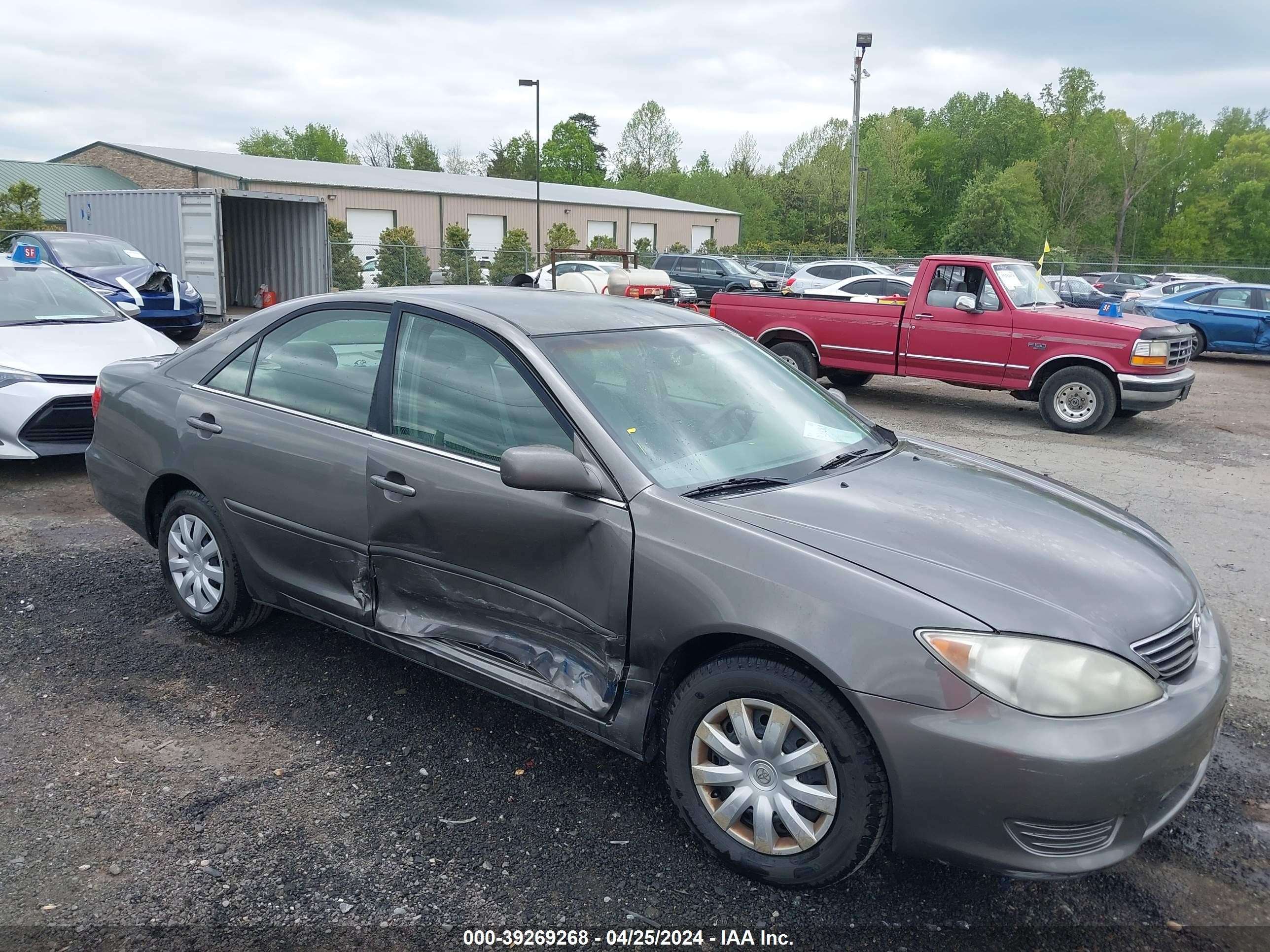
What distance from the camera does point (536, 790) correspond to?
11.0ft

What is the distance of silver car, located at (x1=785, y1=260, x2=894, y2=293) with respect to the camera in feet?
83.7

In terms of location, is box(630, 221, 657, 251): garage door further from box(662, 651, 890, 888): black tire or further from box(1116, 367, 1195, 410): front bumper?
box(662, 651, 890, 888): black tire

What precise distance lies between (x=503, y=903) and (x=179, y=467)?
8.51 ft

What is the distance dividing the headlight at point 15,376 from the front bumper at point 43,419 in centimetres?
3

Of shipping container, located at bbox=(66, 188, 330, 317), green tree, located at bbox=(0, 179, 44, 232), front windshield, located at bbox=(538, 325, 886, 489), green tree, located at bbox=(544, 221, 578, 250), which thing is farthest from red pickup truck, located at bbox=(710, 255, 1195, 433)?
green tree, located at bbox=(544, 221, 578, 250)

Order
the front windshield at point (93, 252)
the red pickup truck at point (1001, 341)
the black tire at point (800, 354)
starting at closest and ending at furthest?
the red pickup truck at point (1001, 341), the black tire at point (800, 354), the front windshield at point (93, 252)

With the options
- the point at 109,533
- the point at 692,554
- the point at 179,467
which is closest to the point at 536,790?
the point at 692,554

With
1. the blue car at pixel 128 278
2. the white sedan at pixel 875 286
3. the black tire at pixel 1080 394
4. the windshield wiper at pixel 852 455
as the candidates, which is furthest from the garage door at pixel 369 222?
the windshield wiper at pixel 852 455

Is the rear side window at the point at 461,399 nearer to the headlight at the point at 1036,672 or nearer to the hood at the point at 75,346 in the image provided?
the headlight at the point at 1036,672

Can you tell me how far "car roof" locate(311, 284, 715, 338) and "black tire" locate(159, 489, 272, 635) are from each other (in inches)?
42.0

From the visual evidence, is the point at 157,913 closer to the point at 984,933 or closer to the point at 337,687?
the point at 337,687

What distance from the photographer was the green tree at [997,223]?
192 ft

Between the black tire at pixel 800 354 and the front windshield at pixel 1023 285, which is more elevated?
Answer: the front windshield at pixel 1023 285

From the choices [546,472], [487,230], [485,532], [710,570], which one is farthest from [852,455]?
[487,230]
